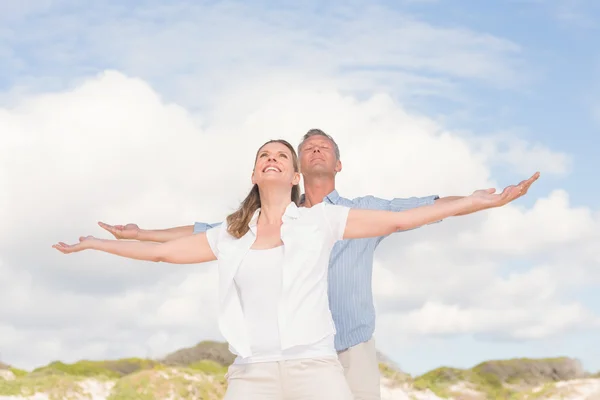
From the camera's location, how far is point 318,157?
565cm

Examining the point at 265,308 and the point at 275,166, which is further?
the point at 275,166

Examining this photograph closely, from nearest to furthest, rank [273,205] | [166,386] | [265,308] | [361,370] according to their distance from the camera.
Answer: [265,308]
[273,205]
[361,370]
[166,386]

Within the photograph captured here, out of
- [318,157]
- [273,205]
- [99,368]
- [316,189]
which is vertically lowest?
[273,205]

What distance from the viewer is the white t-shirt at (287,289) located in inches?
151

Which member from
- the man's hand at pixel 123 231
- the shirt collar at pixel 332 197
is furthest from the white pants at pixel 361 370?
the man's hand at pixel 123 231

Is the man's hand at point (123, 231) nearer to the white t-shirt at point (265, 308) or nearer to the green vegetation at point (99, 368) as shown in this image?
the white t-shirt at point (265, 308)

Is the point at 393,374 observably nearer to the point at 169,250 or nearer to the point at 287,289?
the point at 169,250

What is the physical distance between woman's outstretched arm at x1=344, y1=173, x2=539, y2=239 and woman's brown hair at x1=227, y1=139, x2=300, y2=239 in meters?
0.55

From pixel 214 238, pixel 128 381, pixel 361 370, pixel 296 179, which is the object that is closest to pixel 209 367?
pixel 128 381

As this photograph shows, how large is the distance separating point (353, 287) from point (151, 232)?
1.50m

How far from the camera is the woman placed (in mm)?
3801

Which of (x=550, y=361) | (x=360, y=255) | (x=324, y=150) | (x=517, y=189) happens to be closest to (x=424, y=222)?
(x=517, y=189)

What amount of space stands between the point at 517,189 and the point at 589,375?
6.16m

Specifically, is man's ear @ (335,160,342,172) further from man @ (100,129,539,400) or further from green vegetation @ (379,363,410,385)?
green vegetation @ (379,363,410,385)
